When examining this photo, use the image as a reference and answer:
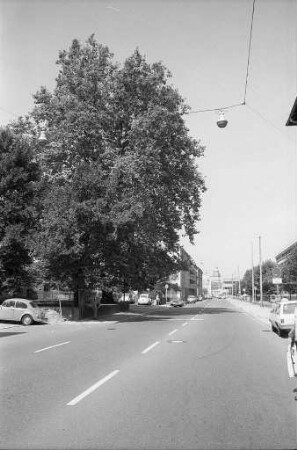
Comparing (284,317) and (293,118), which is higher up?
(293,118)

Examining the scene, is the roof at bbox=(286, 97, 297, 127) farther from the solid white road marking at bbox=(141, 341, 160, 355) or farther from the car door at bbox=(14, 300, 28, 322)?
the car door at bbox=(14, 300, 28, 322)

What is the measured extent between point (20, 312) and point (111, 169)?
11.1 metres

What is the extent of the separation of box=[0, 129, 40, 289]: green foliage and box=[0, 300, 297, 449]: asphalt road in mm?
22046

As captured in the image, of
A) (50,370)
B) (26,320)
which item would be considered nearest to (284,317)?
(50,370)

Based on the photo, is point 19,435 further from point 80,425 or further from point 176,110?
point 176,110

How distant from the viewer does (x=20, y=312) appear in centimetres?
2664

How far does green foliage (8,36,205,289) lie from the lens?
1120 inches

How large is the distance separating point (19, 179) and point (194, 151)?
13741 mm

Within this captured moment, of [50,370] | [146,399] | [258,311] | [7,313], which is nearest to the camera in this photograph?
[146,399]

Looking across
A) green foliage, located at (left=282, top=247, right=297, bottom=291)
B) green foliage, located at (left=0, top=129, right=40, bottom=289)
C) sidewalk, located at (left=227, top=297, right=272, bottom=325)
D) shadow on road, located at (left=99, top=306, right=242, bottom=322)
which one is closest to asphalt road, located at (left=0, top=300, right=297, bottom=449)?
sidewalk, located at (left=227, top=297, right=272, bottom=325)

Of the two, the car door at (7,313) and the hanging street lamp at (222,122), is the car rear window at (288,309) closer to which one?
the hanging street lamp at (222,122)

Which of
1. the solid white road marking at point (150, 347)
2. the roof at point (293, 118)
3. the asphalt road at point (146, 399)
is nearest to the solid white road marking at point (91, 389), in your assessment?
the asphalt road at point (146, 399)

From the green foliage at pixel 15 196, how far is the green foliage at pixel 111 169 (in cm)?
140

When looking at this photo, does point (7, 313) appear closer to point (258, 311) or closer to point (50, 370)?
point (50, 370)
